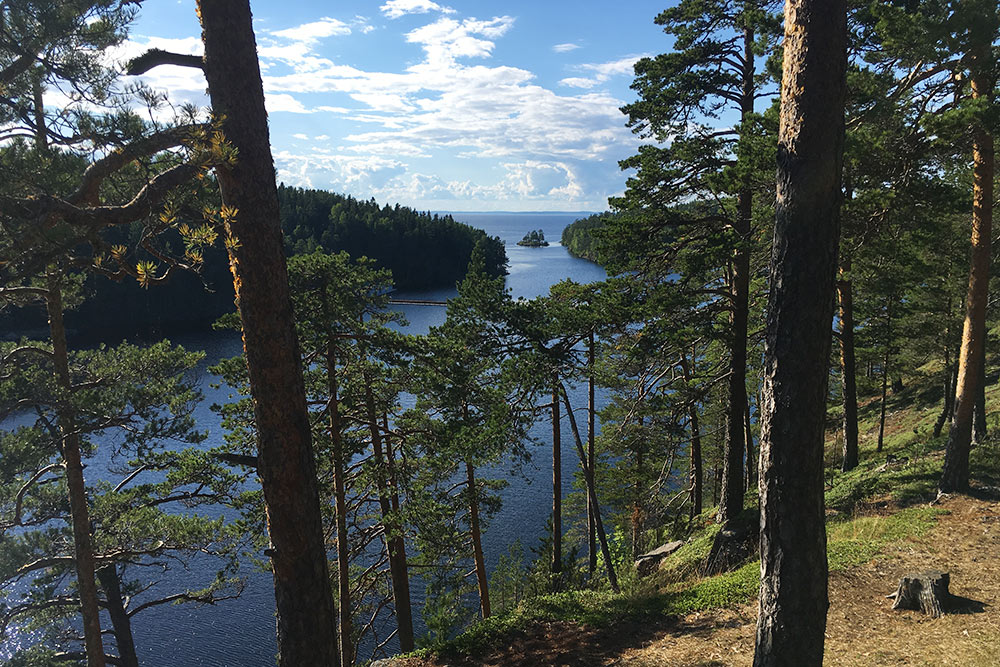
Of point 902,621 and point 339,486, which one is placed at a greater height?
point 339,486

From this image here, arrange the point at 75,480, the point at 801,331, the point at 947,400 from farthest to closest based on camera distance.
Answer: the point at 947,400
the point at 75,480
the point at 801,331

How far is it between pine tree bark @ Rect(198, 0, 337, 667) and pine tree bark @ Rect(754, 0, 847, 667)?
→ 3.54 meters

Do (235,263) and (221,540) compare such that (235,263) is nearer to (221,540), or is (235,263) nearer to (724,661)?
(724,661)

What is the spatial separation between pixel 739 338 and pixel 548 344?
4417 millimetres

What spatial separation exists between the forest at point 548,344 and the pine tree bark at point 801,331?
0.02 metres

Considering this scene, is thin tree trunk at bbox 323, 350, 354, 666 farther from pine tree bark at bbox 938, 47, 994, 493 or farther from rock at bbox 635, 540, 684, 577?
pine tree bark at bbox 938, 47, 994, 493

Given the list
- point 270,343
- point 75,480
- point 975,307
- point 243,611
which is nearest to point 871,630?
point 975,307

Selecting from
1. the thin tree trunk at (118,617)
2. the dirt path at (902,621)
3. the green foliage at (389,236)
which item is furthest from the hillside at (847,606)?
the green foliage at (389,236)

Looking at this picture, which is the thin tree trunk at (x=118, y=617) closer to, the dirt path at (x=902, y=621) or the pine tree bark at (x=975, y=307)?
the dirt path at (x=902, y=621)

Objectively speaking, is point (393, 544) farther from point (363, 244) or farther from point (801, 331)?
point (363, 244)

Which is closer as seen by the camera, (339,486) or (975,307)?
(975,307)

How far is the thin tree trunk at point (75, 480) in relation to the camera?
9.49 meters

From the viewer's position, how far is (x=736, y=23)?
10.8 meters

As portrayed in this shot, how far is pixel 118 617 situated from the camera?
13.0 meters
